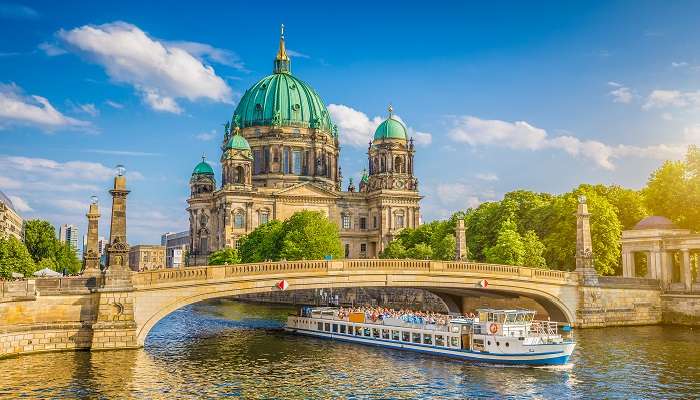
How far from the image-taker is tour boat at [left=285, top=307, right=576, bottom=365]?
41188 millimetres

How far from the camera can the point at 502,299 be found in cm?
6353

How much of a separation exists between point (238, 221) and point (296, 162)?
19083mm

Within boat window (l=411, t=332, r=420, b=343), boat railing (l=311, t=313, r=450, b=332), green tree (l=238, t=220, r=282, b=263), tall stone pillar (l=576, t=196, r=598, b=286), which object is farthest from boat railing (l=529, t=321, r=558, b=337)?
green tree (l=238, t=220, r=282, b=263)

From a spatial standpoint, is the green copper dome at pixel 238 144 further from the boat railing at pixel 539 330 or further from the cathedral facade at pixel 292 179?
the boat railing at pixel 539 330

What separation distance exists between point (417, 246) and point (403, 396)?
185 feet

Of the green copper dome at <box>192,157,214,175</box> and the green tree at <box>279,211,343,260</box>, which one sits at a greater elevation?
the green copper dome at <box>192,157,214,175</box>

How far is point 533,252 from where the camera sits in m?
69.6

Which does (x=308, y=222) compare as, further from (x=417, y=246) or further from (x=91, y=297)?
(x=91, y=297)

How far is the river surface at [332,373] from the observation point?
33.4m

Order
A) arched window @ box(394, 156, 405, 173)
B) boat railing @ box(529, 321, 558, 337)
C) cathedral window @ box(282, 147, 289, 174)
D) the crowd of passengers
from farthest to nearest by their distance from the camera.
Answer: cathedral window @ box(282, 147, 289, 174)
arched window @ box(394, 156, 405, 173)
the crowd of passengers
boat railing @ box(529, 321, 558, 337)

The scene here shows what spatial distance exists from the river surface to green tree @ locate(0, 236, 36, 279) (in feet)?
75.9

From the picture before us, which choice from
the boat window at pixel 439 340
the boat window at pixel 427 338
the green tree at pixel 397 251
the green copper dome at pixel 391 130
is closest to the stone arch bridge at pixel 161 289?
the boat window at pixel 427 338

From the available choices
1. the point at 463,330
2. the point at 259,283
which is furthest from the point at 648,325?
the point at 259,283

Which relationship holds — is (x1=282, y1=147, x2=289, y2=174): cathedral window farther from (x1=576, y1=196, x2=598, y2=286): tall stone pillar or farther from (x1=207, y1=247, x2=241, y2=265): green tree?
(x1=576, y1=196, x2=598, y2=286): tall stone pillar
